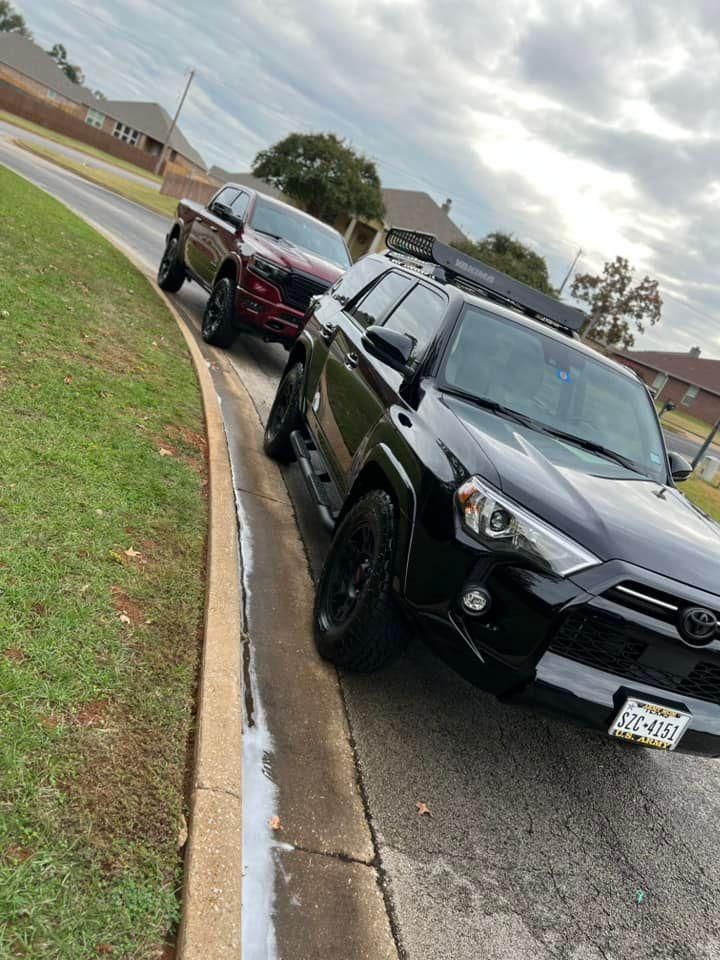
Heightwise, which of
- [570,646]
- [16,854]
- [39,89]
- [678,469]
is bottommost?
[16,854]

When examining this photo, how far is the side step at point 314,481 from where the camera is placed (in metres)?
4.38

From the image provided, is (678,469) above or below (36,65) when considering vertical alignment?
below

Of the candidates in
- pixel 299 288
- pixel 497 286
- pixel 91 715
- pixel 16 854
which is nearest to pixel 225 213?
pixel 299 288

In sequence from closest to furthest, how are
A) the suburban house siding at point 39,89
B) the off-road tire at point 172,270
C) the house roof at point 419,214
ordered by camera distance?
1. the off-road tire at point 172,270
2. the house roof at point 419,214
3. the suburban house siding at point 39,89

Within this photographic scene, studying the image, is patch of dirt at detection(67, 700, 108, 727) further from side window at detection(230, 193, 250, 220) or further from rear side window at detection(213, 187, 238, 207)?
rear side window at detection(213, 187, 238, 207)

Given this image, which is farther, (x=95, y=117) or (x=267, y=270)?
(x=95, y=117)

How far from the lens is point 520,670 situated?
9.26 ft

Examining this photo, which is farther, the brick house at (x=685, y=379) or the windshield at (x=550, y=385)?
the brick house at (x=685, y=379)

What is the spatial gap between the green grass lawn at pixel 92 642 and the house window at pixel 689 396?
201ft

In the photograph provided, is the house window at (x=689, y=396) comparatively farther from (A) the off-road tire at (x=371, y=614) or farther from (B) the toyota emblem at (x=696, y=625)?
(B) the toyota emblem at (x=696, y=625)

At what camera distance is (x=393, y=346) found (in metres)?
3.92

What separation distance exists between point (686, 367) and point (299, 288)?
61552 millimetres

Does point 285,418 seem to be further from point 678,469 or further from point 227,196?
point 227,196

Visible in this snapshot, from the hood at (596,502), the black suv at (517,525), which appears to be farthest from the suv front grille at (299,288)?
the hood at (596,502)
